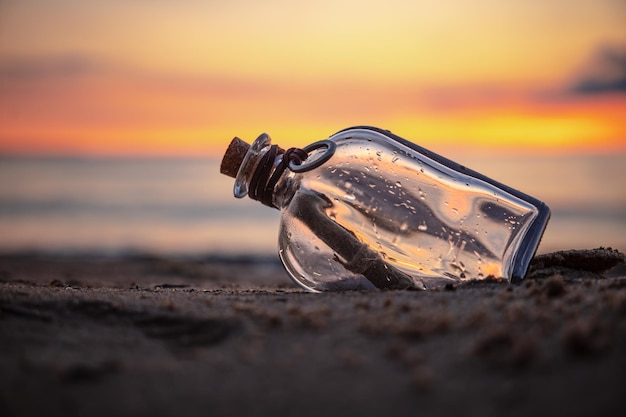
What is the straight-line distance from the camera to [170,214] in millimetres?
17266

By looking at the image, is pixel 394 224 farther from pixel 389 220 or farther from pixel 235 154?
pixel 235 154

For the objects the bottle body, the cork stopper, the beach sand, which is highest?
the cork stopper

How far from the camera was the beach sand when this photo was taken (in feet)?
4.71

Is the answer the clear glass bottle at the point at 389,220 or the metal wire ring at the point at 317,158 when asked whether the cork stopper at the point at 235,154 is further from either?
the metal wire ring at the point at 317,158

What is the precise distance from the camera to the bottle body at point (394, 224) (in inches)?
95.8

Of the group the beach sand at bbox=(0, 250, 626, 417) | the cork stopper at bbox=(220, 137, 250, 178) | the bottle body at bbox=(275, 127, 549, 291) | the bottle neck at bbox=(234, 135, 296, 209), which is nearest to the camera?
the beach sand at bbox=(0, 250, 626, 417)

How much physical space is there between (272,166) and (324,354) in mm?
1031

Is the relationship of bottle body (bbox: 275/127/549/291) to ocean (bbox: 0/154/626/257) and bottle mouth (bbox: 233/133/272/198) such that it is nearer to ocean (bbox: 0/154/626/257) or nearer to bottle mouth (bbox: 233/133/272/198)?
bottle mouth (bbox: 233/133/272/198)

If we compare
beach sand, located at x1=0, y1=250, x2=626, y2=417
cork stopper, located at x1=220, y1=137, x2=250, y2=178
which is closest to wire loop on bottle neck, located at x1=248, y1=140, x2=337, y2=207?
cork stopper, located at x1=220, y1=137, x2=250, y2=178

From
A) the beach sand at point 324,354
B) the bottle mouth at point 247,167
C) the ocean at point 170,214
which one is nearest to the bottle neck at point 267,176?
the bottle mouth at point 247,167

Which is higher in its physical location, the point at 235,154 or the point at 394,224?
the point at 235,154

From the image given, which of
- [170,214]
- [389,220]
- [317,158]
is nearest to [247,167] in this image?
[317,158]

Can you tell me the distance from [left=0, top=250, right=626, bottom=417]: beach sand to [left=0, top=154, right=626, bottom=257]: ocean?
7521 mm

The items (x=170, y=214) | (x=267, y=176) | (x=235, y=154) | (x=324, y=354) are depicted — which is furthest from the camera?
(x=170, y=214)
